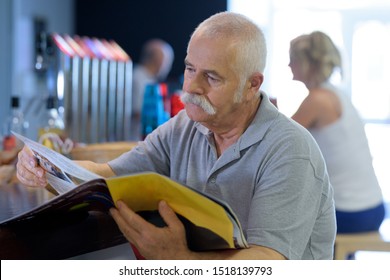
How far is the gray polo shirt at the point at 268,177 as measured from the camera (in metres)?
1.23

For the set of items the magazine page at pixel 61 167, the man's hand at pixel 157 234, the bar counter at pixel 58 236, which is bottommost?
the bar counter at pixel 58 236

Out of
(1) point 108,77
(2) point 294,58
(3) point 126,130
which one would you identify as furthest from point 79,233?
(3) point 126,130

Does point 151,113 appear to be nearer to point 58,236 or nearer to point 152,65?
point 58,236

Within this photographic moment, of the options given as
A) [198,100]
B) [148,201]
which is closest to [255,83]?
[198,100]

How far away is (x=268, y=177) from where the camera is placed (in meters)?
1.27

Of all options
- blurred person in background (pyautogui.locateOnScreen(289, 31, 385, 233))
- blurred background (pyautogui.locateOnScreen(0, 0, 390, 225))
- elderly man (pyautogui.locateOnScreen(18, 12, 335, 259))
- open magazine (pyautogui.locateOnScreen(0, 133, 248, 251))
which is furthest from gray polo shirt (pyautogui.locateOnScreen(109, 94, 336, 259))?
blurred background (pyautogui.locateOnScreen(0, 0, 390, 225))

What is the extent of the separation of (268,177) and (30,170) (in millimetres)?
407

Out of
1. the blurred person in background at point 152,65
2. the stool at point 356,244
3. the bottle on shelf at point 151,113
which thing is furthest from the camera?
the blurred person in background at point 152,65

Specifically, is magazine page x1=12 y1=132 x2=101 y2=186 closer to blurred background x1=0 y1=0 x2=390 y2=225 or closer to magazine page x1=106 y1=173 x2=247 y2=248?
magazine page x1=106 y1=173 x2=247 y2=248

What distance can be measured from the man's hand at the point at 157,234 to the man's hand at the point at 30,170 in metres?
0.23

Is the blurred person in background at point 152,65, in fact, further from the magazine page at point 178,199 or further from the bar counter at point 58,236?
the magazine page at point 178,199

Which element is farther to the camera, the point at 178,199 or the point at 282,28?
the point at 282,28

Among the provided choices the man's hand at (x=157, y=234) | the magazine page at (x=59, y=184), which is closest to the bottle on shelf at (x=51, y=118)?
the magazine page at (x=59, y=184)
